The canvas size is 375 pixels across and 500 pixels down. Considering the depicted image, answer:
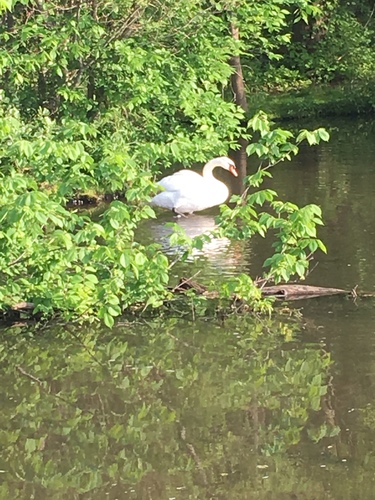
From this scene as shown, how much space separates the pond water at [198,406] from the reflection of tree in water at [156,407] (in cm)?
1

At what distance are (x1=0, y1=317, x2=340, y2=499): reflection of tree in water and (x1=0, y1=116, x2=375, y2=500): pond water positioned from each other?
0.01 metres

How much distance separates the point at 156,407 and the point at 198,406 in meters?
0.30

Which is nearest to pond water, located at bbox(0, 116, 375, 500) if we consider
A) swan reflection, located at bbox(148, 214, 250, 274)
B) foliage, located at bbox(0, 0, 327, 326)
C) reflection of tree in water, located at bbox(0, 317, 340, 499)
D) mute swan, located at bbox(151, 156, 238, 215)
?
reflection of tree in water, located at bbox(0, 317, 340, 499)

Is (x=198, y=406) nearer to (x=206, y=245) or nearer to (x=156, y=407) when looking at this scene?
(x=156, y=407)

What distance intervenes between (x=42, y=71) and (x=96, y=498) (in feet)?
26.0

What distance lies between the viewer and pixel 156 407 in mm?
7270

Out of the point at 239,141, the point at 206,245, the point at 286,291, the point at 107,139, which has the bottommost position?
the point at 239,141

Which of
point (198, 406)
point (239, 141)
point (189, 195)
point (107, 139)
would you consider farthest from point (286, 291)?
point (239, 141)

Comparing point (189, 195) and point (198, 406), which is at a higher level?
point (189, 195)

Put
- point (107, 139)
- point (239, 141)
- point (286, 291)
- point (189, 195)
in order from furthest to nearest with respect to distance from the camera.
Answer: point (239, 141) < point (189, 195) < point (107, 139) < point (286, 291)

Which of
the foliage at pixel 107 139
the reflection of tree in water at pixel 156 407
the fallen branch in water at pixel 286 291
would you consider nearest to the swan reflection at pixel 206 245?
the fallen branch in water at pixel 286 291

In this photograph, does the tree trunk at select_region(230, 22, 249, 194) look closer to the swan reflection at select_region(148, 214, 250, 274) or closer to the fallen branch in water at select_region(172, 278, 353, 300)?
the swan reflection at select_region(148, 214, 250, 274)

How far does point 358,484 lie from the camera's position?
19.4 feet

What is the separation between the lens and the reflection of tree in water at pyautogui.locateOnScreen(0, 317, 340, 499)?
6.20 meters
